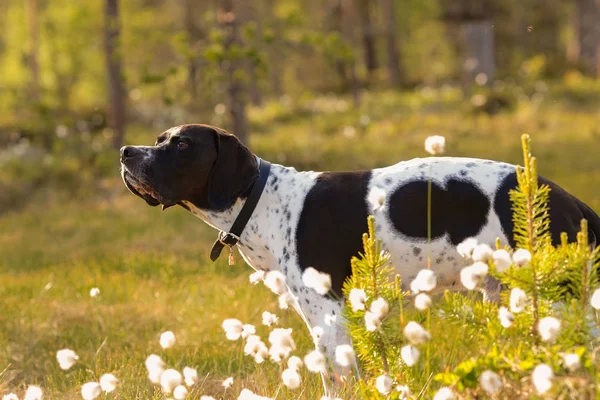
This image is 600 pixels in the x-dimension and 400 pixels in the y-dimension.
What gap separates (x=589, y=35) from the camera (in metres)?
27.9

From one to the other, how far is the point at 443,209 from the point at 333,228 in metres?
0.62

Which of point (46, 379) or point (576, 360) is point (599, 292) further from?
point (46, 379)

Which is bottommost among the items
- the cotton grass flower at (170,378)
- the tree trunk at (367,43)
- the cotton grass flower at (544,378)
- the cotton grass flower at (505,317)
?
the tree trunk at (367,43)

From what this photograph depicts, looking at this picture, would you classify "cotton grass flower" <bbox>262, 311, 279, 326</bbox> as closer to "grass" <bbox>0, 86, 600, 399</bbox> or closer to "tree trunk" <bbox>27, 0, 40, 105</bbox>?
"grass" <bbox>0, 86, 600, 399</bbox>

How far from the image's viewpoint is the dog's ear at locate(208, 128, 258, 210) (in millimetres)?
4559

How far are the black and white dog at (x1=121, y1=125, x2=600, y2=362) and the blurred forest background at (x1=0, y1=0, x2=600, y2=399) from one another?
603mm

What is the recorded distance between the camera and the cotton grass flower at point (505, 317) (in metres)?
2.90

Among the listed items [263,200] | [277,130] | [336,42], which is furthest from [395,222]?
[277,130]

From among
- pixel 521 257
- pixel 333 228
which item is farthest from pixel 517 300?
pixel 333 228

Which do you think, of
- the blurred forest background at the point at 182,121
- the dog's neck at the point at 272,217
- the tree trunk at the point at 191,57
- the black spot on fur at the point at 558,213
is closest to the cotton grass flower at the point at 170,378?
the blurred forest background at the point at 182,121

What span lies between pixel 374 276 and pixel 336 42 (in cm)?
864

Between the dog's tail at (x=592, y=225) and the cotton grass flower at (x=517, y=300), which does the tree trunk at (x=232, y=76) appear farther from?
the cotton grass flower at (x=517, y=300)

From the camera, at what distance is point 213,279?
7.18 m

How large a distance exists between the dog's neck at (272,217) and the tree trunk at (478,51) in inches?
601
